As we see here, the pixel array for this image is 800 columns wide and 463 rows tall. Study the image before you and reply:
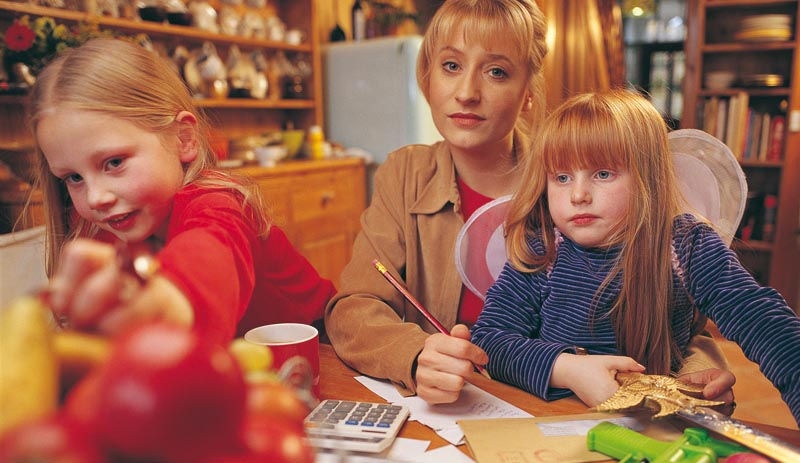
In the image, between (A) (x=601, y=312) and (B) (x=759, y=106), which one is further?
(B) (x=759, y=106)

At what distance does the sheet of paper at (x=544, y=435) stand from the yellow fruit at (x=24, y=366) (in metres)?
0.44

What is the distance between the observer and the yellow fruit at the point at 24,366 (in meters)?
0.29

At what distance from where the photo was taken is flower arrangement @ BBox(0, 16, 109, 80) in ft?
6.80

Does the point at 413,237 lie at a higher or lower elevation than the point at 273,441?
lower

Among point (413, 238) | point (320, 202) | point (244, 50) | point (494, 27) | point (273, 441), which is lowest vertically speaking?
point (320, 202)

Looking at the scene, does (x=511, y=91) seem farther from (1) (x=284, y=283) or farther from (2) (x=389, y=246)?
(1) (x=284, y=283)

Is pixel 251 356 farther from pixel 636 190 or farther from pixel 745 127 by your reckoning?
pixel 745 127

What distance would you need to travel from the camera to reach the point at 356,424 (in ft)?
2.23

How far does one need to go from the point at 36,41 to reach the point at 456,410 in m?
2.14

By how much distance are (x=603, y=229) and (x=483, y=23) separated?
48 centimetres

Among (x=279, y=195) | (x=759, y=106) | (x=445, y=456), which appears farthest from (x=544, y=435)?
(x=759, y=106)

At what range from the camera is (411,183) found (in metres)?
1.31

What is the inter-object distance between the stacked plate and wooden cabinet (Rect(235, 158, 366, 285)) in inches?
93.1

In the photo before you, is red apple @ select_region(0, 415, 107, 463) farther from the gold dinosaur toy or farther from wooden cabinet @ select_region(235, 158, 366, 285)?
wooden cabinet @ select_region(235, 158, 366, 285)
